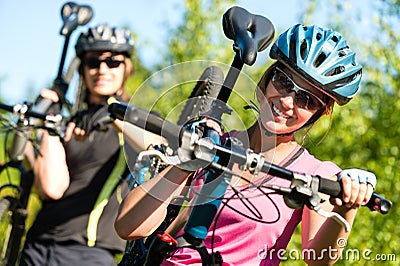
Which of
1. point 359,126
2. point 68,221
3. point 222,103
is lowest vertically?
point 68,221

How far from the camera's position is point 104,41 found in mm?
6980

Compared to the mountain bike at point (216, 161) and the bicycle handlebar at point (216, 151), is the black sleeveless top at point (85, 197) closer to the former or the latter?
the mountain bike at point (216, 161)

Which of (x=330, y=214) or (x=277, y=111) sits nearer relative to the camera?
(x=330, y=214)

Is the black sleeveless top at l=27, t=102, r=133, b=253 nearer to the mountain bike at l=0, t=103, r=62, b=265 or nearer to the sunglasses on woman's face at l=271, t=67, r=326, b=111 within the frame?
the mountain bike at l=0, t=103, r=62, b=265

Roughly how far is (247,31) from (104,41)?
366 centimetres

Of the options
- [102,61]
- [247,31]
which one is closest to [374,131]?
[102,61]

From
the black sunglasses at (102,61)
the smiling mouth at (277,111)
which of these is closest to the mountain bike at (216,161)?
the smiling mouth at (277,111)

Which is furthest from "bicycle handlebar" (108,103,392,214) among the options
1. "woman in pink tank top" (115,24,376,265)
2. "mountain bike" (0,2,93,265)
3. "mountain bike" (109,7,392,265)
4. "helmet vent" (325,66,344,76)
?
"mountain bike" (0,2,93,265)

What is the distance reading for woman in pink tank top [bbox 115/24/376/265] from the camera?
3535mm

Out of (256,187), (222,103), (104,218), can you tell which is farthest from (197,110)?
(104,218)

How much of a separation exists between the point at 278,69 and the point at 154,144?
0.71 meters

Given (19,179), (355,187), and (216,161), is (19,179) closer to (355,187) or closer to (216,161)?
(216,161)

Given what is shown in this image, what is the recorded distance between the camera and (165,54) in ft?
34.4

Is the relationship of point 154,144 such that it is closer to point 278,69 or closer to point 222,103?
point 222,103
